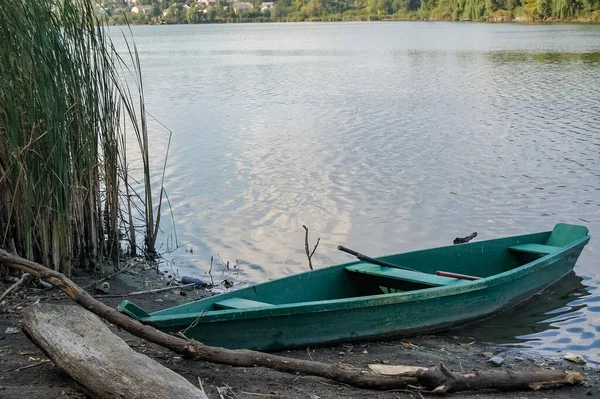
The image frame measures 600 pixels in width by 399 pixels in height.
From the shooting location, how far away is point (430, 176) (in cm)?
1178

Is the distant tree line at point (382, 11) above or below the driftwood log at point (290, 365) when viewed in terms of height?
below

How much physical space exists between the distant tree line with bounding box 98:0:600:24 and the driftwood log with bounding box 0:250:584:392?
51.3 metres

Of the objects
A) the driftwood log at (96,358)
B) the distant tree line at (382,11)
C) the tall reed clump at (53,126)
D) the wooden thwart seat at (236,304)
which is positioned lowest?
the distant tree line at (382,11)

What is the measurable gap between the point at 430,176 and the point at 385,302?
6456mm

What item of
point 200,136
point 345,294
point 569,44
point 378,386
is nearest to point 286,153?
point 200,136

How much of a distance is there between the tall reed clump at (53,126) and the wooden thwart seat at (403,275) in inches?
85.9

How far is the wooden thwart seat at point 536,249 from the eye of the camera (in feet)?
23.7

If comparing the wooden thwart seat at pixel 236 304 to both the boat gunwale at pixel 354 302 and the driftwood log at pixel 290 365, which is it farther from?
the driftwood log at pixel 290 365

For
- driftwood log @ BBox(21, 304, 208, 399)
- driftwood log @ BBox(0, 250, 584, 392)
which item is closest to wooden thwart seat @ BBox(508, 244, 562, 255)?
driftwood log @ BBox(0, 250, 584, 392)

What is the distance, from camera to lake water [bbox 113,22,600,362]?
8.27 metres

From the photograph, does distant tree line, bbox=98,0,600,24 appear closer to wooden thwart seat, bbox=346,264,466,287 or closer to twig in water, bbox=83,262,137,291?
twig in water, bbox=83,262,137,291

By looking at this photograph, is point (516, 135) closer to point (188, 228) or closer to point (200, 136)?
point (200, 136)

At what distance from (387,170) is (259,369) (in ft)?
25.3

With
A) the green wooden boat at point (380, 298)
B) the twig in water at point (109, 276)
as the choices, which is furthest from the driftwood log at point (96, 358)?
the twig in water at point (109, 276)
